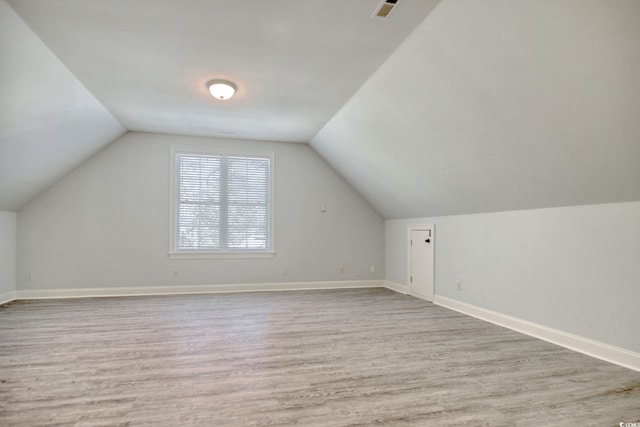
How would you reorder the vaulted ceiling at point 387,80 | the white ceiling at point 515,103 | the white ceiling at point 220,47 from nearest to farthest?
the white ceiling at point 515,103 → the vaulted ceiling at point 387,80 → the white ceiling at point 220,47

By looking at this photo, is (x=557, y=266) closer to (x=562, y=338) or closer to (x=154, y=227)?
(x=562, y=338)

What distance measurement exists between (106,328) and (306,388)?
104 inches

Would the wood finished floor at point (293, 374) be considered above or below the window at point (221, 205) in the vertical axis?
below

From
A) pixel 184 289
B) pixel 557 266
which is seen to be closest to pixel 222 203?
pixel 184 289

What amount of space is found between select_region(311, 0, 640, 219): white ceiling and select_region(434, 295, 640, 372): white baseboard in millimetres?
1227

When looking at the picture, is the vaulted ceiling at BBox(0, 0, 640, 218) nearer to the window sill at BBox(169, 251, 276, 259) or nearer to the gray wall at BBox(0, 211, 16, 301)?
the gray wall at BBox(0, 211, 16, 301)

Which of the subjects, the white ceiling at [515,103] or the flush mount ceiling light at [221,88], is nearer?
the white ceiling at [515,103]

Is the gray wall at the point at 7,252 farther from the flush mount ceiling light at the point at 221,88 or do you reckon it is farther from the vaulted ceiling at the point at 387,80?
the flush mount ceiling light at the point at 221,88

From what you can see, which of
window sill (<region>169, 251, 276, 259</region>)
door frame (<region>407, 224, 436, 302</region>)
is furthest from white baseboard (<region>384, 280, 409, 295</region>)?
window sill (<region>169, 251, 276, 259</region>)

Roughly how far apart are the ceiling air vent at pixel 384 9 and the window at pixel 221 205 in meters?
4.06

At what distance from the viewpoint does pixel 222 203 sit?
625 cm

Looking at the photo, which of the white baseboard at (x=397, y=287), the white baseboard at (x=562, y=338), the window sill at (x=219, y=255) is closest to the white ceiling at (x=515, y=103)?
the white baseboard at (x=562, y=338)

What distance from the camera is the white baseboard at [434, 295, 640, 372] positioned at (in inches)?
113

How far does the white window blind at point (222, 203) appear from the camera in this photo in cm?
610
